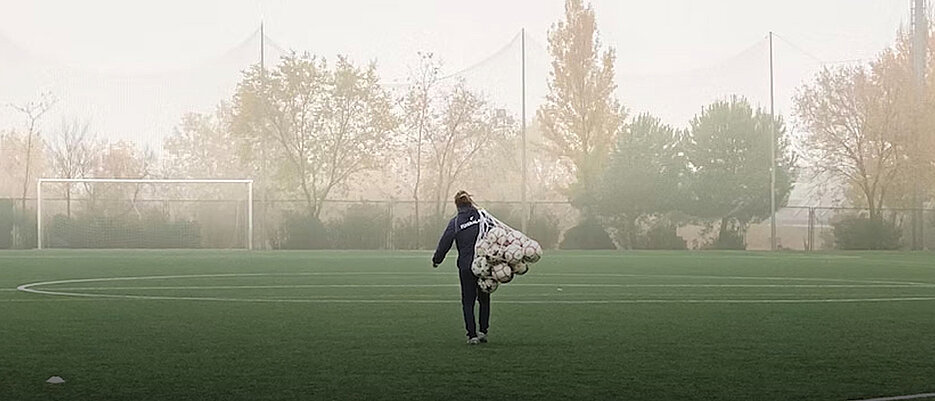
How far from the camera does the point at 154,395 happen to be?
28.2ft

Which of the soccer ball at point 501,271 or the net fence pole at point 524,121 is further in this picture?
the net fence pole at point 524,121

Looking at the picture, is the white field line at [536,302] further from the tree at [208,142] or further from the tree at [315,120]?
the tree at [208,142]

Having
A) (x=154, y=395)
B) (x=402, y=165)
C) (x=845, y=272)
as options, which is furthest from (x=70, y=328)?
(x=402, y=165)

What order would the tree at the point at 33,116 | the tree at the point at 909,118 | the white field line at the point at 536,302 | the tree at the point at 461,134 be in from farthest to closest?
the tree at the point at 461,134 < the tree at the point at 33,116 < the tree at the point at 909,118 < the white field line at the point at 536,302

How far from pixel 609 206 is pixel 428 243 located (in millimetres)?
6602

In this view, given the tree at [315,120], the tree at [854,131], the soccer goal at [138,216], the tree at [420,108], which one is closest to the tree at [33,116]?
the soccer goal at [138,216]

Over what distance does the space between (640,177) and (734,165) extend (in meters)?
3.63

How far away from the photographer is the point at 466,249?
37.7 ft

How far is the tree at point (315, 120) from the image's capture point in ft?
164

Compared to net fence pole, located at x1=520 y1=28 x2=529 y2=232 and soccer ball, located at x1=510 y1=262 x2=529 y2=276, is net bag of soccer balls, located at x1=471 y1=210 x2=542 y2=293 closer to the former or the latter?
soccer ball, located at x1=510 y1=262 x2=529 y2=276

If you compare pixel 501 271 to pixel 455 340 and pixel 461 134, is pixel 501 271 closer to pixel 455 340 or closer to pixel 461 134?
pixel 455 340

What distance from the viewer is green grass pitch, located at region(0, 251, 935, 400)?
9.04 meters

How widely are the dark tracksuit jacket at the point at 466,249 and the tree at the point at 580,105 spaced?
4008cm

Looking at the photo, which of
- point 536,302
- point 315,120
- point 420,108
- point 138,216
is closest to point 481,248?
point 536,302
